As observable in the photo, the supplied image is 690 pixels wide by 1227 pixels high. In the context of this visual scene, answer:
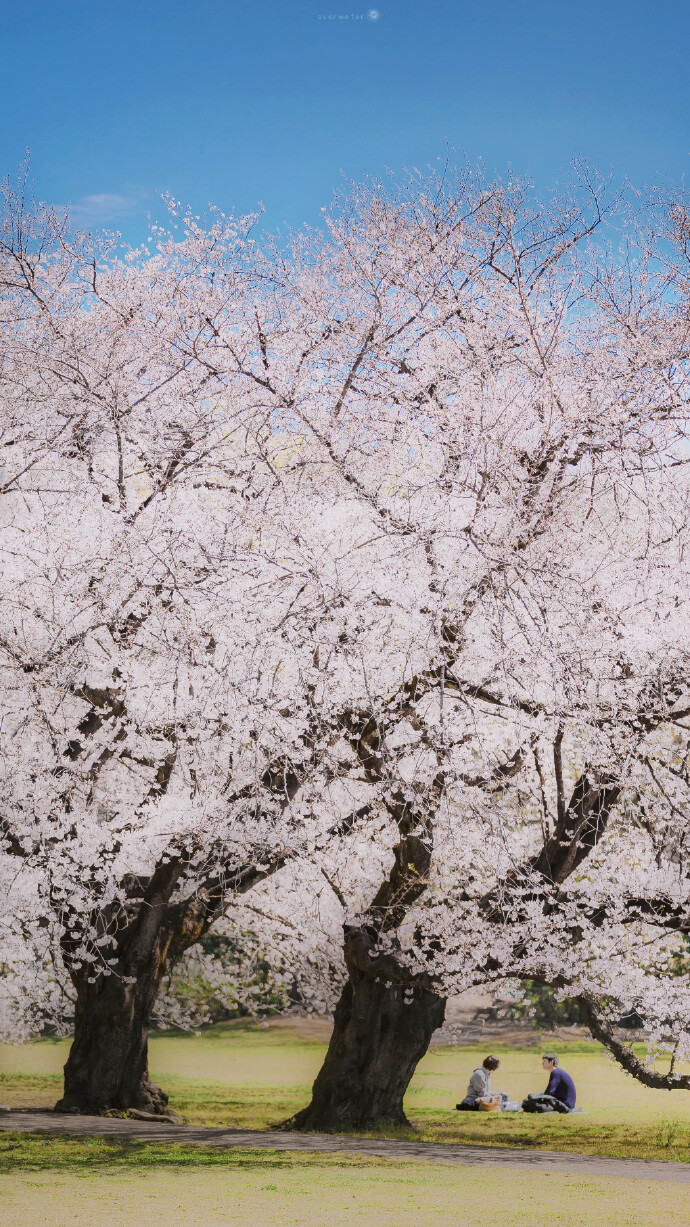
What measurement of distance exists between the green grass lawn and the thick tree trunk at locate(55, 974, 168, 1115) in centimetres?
185

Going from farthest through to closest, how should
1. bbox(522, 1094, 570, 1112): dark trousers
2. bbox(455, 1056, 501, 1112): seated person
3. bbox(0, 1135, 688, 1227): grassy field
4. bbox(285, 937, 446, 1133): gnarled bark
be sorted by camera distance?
bbox(455, 1056, 501, 1112): seated person, bbox(522, 1094, 570, 1112): dark trousers, bbox(285, 937, 446, 1133): gnarled bark, bbox(0, 1135, 688, 1227): grassy field

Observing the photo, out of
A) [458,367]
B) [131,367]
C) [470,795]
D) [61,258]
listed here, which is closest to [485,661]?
[470,795]

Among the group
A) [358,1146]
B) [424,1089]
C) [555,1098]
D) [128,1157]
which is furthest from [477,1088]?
[424,1089]

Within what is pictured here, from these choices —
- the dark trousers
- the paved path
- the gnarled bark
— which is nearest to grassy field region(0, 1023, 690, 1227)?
the dark trousers

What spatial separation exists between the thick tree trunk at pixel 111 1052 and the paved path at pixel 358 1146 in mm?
434

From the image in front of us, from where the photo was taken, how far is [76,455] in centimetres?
1022

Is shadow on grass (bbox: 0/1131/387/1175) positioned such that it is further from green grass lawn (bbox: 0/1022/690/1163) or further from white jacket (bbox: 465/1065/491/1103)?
white jacket (bbox: 465/1065/491/1103)

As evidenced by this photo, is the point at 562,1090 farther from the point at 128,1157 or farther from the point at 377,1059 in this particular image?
the point at 128,1157

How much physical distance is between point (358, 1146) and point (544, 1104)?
5.71 m

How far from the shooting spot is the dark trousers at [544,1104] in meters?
14.2

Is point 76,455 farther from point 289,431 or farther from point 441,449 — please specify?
point 441,449

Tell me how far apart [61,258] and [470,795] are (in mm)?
7097

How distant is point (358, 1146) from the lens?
31.8 feet

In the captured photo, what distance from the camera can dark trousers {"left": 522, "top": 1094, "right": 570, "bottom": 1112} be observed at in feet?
46.7
